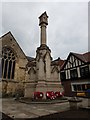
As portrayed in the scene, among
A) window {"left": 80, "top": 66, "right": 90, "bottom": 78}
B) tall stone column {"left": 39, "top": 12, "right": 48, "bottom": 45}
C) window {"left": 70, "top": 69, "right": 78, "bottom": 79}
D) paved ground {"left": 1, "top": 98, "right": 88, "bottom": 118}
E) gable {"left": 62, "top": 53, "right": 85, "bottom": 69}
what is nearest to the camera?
paved ground {"left": 1, "top": 98, "right": 88, "bottom": 118}

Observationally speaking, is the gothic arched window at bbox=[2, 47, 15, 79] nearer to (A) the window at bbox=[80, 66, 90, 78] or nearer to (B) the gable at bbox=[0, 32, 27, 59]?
(B) the gable at bbox=[0, 32, 27, 59]

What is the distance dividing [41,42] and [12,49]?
1018 cm

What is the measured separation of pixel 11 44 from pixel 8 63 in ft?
11.1

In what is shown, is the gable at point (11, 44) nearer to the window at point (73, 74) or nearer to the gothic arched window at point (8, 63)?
the gothic arched window at point (8, 63)

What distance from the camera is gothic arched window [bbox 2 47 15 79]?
71.5ft

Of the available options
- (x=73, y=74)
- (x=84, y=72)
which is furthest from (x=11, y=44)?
(x=84, y=72)

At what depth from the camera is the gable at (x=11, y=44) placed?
22.8m

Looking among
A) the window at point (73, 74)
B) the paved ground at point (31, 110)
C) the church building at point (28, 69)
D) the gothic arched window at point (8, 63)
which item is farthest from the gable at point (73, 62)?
the paved ground at point (31, 110)

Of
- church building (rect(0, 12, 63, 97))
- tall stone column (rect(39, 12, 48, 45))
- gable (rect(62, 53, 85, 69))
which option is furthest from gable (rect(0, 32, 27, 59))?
tall stone column (rect(39, 12, 48, 45))

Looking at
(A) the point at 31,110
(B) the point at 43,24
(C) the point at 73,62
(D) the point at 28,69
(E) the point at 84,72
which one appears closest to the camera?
(A) the point at 31,110

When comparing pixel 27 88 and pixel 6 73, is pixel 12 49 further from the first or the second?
pixel 27 88

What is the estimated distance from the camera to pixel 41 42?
14.8 meters

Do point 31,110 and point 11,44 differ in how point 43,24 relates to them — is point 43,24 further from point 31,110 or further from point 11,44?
point 11,44

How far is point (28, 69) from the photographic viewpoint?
1512cm
